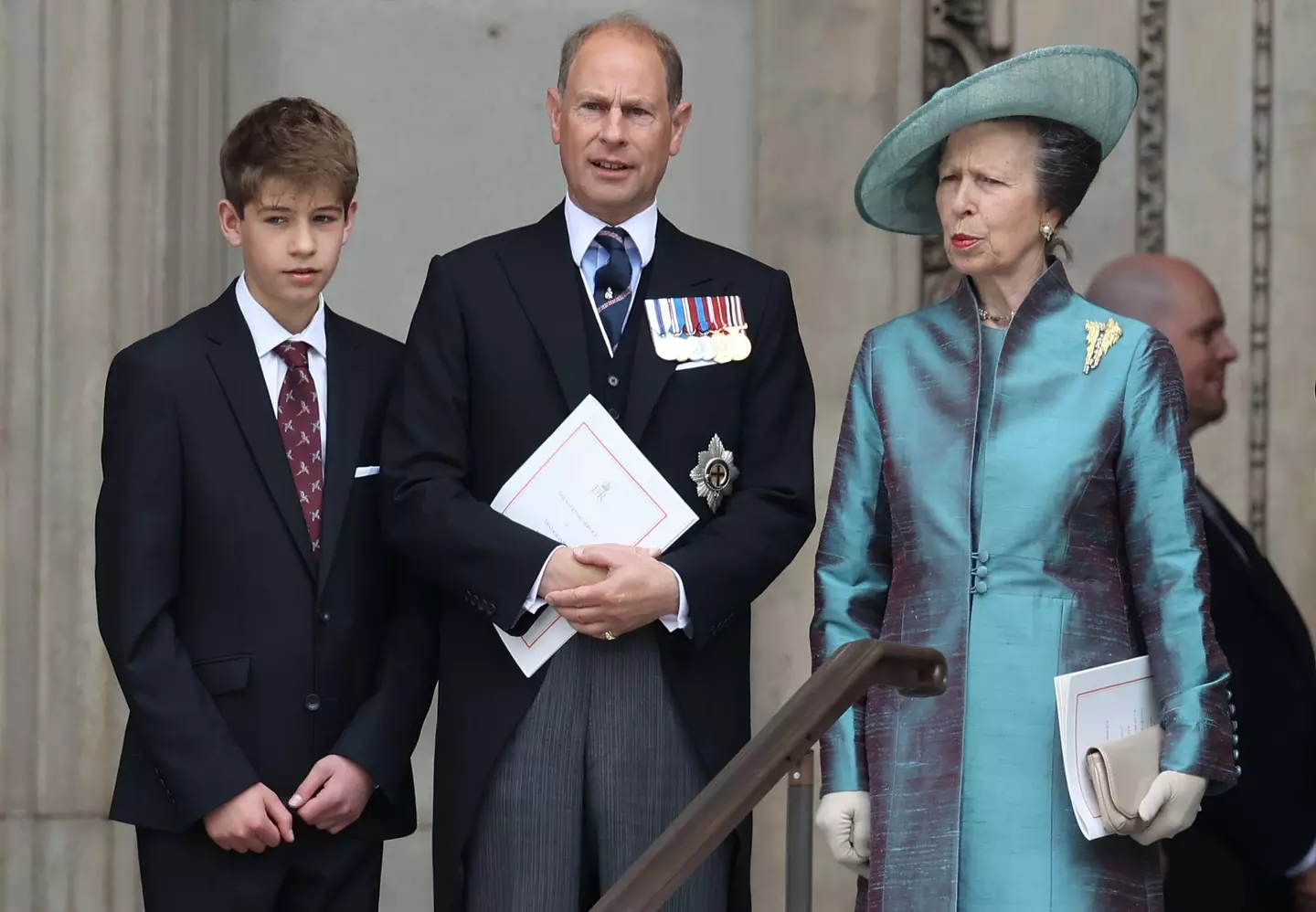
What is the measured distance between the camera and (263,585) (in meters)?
3.77

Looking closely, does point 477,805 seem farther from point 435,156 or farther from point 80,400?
point 435,156

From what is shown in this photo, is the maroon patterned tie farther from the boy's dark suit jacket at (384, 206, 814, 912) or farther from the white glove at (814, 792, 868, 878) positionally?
the white glove at (814, 792, 868, 878)

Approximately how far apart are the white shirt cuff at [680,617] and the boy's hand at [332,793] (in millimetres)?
571

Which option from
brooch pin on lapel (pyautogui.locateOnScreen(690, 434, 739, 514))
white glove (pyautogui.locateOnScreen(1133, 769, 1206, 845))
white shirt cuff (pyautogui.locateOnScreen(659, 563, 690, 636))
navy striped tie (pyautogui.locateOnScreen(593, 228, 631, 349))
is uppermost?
navy striped tie (pyautogui.locateOnScreen(593, 228, 631, 349))

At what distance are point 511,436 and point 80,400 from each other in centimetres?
212

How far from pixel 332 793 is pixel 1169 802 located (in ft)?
4.34

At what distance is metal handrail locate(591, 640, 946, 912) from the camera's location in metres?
2.95

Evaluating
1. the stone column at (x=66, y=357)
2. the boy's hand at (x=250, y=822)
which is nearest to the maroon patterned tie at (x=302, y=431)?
the boy's hand at (x=250, y=822)

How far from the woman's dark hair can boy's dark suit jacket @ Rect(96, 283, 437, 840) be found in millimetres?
1208

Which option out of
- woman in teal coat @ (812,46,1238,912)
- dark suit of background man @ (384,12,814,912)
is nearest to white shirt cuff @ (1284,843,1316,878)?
woman in teal coat @ (812,46,1238,912)

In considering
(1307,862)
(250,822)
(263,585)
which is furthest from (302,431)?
(1307,862)

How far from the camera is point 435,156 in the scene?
5996 millimetres

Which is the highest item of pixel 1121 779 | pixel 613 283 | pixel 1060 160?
pixel 1060 160

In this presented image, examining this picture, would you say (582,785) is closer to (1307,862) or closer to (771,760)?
(771,760)
